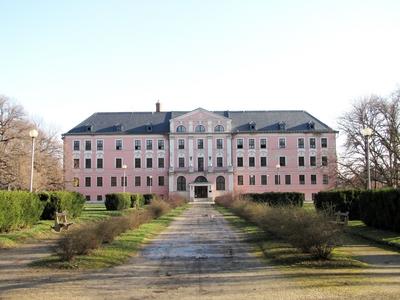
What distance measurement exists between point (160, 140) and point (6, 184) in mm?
37705

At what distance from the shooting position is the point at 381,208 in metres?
20.6

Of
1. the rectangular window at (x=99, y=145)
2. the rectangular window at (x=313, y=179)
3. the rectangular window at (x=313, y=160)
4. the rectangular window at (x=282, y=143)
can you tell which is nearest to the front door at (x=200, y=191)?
the rectangular window at (x=282, y=143)

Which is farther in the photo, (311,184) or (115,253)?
(311,184)

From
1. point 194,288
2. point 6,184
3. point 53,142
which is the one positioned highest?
point 53,142

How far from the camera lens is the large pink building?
87.6 metres

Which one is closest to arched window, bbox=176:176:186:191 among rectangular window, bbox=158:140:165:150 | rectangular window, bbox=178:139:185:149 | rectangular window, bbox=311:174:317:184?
A: rectangular window, bbox=178:139:185:149

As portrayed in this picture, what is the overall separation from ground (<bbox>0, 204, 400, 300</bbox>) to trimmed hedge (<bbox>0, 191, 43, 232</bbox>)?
17.1 ft

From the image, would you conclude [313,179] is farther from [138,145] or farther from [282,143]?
[138,145]

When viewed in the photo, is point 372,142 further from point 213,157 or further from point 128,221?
point 213,157

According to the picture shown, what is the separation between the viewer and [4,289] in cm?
951

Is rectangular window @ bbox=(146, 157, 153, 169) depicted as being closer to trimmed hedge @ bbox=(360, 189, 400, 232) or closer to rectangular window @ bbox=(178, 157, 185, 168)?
rectangular window @ bbox=(178, 157, 185, 168)

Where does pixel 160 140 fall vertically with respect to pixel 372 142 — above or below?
above

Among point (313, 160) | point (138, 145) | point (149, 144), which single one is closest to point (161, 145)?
point (149, 144)

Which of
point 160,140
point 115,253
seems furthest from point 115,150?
point 115,253
